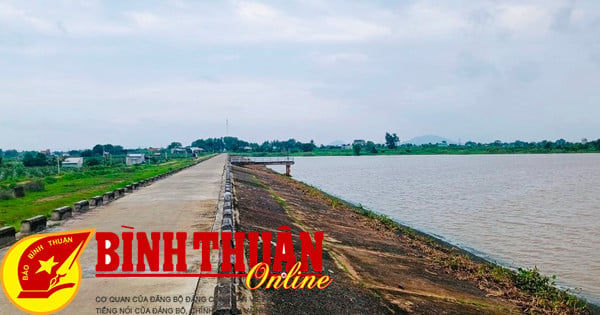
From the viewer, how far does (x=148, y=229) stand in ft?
37.9

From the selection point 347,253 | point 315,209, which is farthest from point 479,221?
point 347,253

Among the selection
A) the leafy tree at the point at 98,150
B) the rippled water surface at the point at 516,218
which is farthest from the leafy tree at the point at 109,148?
the rippled water surface at the point at 516,218

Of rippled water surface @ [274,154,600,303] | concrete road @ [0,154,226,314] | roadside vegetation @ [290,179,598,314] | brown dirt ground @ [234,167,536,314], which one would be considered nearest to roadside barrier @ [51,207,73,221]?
concrete road @ [0,154,226,314]

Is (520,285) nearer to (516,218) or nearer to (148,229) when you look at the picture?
(148,229)

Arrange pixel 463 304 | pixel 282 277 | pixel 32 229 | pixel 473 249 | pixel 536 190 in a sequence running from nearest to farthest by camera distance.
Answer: pixel 282 277 < pixel 463 304 < pixel 32 229 < pixel 473 249 < pixel 536 190

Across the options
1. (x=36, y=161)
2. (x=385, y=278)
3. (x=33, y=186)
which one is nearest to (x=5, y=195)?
(x=33, y=186)

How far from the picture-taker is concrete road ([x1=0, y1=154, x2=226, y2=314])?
6.40 m

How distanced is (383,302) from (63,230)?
7.81 meters

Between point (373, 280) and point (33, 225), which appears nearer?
point (373, 280)

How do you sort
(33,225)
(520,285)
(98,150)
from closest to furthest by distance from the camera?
(33,225), (520,285), (98,150)

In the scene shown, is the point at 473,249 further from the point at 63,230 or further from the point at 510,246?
the point at 63,230

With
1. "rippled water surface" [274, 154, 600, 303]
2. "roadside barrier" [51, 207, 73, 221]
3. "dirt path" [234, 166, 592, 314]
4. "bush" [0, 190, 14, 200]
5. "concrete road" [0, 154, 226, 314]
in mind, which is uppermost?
"roadside barrier" [51, 207, 73, 221]

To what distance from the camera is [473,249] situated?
17.6 metres

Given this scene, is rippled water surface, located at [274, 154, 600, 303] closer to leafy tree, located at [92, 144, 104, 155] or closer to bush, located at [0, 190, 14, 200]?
bush, located at [0, 190, 14, 200]
